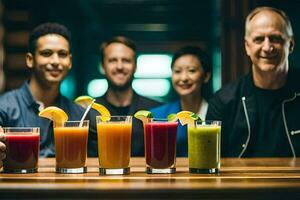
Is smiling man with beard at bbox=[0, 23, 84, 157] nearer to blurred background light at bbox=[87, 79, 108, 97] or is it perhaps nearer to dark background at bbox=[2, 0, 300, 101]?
dark background at bbox=[2, 0, 300, 101]

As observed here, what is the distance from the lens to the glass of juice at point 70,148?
5.90 ft

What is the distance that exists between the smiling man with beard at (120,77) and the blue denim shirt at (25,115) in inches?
14.2

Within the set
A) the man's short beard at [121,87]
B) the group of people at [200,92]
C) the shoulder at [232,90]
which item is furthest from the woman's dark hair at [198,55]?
the man's short beard at [121,87]

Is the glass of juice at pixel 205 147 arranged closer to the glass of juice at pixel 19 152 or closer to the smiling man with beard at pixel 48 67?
the glass of juice at pixel 19 152

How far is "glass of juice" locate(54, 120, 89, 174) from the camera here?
1800 mm

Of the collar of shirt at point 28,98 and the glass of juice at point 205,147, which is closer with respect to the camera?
the glass of juice at point 205,147

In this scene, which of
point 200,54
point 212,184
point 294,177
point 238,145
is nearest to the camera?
point 212,184

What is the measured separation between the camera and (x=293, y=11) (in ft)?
11.9

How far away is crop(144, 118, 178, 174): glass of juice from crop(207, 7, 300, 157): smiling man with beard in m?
1.70

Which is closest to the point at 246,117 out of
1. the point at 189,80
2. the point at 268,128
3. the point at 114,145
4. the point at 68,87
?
the point at 268,128

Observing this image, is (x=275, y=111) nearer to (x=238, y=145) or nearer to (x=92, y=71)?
(x=238, y=145)

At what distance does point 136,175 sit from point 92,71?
6.82 feet

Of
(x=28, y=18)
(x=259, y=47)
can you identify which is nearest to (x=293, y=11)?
(x=259, y=47)

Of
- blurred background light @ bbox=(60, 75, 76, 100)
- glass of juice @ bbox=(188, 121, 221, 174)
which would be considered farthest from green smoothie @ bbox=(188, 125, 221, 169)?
blurred background light @ bbox=(60, 75, 76, 100)
